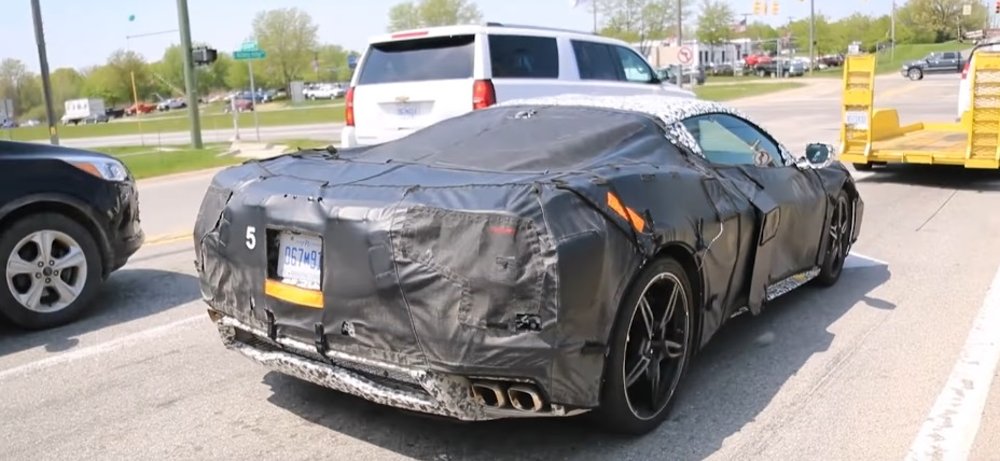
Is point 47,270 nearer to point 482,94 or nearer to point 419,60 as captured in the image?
point 482,94

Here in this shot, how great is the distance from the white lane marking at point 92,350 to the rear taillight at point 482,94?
4357 mm

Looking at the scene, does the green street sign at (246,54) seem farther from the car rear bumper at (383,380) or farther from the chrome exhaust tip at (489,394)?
the chrome exhaust tip at (489,394)

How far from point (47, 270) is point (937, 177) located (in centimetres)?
1106

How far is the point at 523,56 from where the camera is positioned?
10.0 meters

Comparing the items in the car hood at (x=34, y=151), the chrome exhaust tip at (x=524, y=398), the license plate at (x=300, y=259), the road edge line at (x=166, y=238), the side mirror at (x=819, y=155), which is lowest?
the road edge line at (x=166, y=238)

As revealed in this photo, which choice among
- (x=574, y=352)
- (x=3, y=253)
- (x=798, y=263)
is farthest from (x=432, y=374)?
(x=3, y=253)

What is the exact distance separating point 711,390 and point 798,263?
1.48 meters

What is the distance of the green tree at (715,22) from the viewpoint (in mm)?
88188

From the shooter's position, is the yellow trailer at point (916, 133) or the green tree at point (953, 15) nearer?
the yellow trailer at point (916, 133)

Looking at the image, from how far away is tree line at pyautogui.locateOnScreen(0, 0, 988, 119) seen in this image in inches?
2785

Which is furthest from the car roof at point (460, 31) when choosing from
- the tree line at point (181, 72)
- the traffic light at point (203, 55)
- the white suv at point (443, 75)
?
the tree line at point (181, 72)

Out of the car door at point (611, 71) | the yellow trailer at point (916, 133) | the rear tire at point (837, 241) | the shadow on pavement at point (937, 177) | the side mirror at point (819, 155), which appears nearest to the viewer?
the side mirror at point (819, 155)

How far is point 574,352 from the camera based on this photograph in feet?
10.6

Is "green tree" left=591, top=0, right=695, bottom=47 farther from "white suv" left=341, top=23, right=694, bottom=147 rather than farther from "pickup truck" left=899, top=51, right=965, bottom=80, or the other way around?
"white suv" left=341, top=23, right=694, bottom=147
